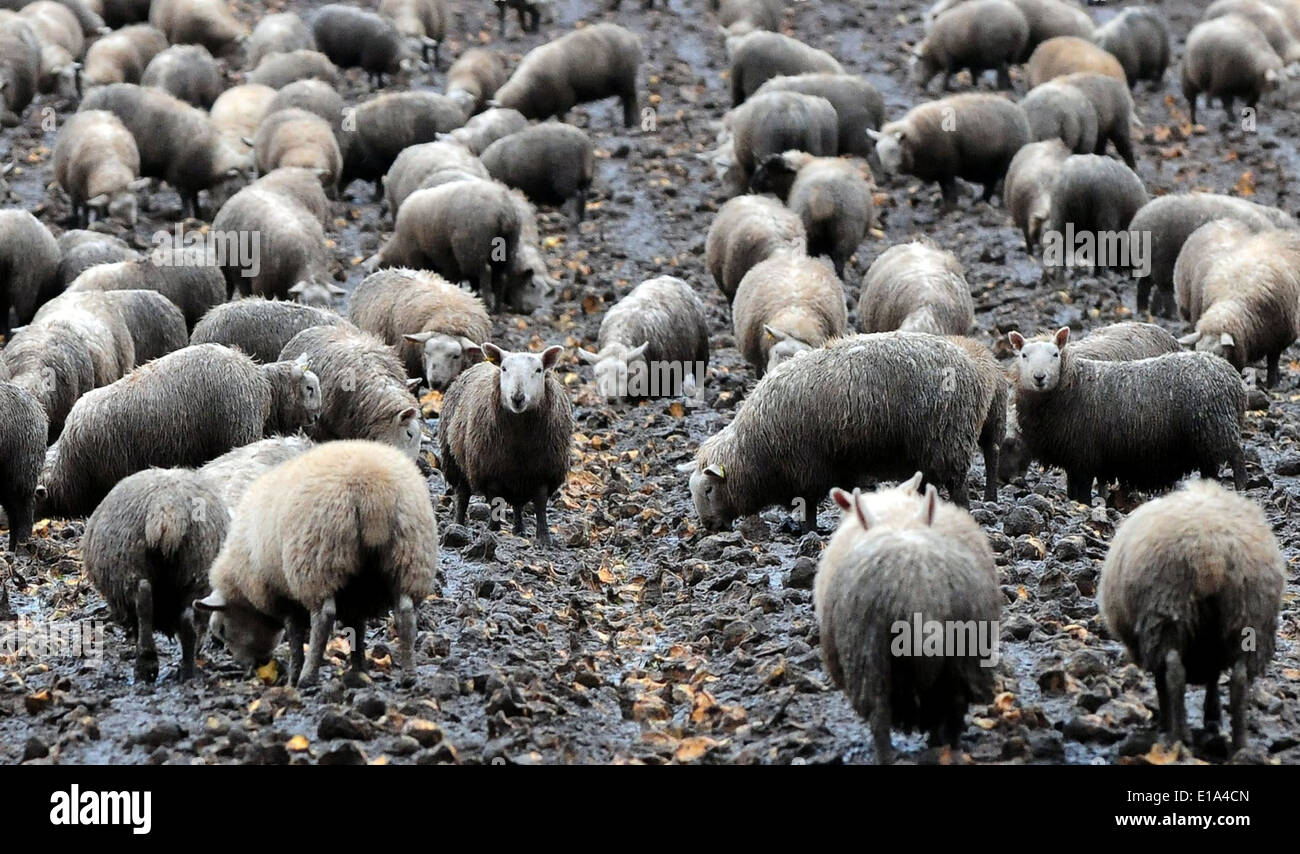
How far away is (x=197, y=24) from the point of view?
26172mm

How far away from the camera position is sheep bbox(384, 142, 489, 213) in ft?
60.4

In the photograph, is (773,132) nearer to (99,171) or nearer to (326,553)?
(99,171)

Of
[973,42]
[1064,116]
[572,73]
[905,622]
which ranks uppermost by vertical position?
[973,42]

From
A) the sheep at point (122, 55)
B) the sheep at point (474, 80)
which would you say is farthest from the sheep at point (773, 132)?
the sheep at point (122, 55)

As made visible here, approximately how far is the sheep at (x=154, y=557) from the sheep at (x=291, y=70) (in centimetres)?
1675

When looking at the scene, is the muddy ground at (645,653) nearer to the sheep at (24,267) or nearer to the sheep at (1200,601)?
the sheep at (1200,601)

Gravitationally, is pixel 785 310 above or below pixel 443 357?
above

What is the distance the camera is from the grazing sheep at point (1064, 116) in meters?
20.3

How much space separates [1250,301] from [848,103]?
862 centimetres

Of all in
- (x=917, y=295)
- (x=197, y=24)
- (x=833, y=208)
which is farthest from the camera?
(x=197, y=24)

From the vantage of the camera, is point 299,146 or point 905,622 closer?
point 905,622

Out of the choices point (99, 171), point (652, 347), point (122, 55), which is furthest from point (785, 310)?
point (122, 55)

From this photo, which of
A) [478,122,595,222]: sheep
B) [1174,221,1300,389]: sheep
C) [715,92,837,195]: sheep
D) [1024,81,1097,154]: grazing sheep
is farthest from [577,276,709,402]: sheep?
[1024,81,1097,154]: grazing sheep
